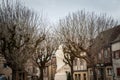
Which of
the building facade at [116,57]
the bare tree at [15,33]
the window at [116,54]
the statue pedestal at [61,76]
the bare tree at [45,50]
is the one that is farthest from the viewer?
the statue pedestal at [61,76]

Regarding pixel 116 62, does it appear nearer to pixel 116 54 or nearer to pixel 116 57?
pixel 116 57

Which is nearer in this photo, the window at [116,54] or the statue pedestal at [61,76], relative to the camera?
the window at [116,54]

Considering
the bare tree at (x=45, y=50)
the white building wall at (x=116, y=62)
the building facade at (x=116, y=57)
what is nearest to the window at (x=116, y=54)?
the building facade at (x=116, y=57)

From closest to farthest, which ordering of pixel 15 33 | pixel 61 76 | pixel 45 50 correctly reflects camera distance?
pixel 15 33
pixel 45 50
pixel 61 76

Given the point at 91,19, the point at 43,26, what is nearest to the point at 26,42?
the point at 43,26

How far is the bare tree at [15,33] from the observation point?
32.8m

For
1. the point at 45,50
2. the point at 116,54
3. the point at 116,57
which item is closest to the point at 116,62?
the point at 116,57

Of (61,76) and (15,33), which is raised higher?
(15,33)

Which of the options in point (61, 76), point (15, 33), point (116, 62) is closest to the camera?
point (15, 33)

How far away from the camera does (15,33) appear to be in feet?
110

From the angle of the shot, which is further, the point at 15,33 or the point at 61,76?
the point at 61,76

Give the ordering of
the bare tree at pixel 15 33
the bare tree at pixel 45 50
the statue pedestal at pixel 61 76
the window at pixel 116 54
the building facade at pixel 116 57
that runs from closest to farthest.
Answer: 1. the bare tree at pixel 15 33
2. the window at pixel 116 54
3. the building facade at pixel 116 57
4. the bare tree at pixel 45 50
5. the statue pedestal at pixel 61 76

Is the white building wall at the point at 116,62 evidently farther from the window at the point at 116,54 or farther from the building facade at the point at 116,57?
the window at the point at 116,54

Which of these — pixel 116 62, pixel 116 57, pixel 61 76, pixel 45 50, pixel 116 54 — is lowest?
pixel 61 76
